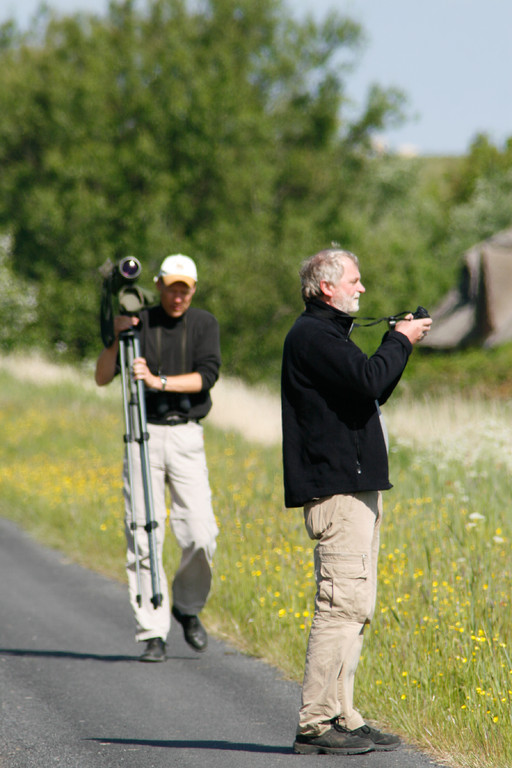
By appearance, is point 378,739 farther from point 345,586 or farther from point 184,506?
point 184,506

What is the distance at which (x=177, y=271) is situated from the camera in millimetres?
5887

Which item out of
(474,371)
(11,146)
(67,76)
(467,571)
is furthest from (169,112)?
(467,571)

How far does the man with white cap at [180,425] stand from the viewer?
5.89 meters

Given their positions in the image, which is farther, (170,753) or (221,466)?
(221,466)

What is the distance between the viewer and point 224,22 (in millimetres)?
37625

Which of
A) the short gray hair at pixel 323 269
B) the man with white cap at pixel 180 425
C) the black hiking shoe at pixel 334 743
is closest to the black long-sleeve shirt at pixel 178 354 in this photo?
the man with white cap at pixel 180 425

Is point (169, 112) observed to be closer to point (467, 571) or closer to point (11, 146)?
point (11, 146)

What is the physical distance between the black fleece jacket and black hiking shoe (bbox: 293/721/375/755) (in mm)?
971

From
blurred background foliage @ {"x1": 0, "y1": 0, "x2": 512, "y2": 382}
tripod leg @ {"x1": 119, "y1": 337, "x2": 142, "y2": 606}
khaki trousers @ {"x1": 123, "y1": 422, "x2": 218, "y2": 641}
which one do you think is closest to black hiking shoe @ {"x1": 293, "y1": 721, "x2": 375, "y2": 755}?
tripod leg @ {"x1": 119, "y1": 337, "x2": 142, "y2": 606}

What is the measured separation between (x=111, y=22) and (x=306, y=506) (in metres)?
38.9

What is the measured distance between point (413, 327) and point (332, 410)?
1.61 feet

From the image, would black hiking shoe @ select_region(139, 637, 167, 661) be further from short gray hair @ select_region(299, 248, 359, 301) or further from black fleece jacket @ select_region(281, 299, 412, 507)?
short gray hair @ select_region(299, 248, 359, 301)

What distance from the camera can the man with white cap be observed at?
5.89 m

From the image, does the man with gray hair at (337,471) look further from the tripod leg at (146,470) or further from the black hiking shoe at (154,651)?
the black hiking shoe at (154,651)
